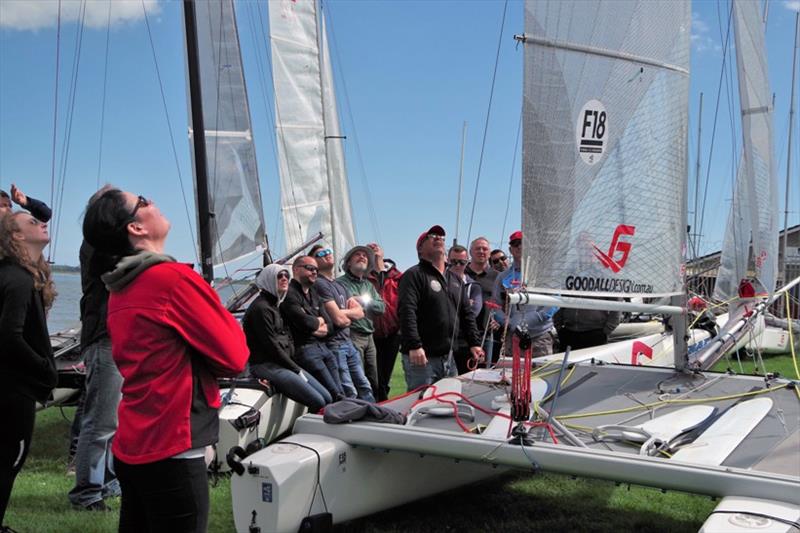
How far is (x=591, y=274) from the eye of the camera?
4.47 m

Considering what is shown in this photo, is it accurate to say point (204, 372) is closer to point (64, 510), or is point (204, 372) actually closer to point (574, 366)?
point (64, 510)

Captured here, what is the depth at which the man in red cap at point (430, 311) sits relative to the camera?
18.6 ft

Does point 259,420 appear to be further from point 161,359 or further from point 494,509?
point 161,359

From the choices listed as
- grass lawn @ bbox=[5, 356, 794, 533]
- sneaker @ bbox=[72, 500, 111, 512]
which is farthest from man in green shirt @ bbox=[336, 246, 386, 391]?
sneaker @ bbox=[72, 500, 111, 512]

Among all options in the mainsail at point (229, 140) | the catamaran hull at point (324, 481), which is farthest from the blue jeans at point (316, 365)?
the mainsail at point (229, 140)

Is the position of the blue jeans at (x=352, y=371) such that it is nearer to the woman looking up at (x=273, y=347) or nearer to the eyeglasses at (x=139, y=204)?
the woman looking up at (x=273, y=347)

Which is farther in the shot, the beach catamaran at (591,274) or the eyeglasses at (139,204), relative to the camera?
the beach catamaran at (591,274)

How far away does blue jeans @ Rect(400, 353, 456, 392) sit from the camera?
567 centimetres

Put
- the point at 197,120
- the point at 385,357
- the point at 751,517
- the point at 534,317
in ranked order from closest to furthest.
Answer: the point at 751,517 < the point at 534,317 < the point at 385,357 < the point at 197,120

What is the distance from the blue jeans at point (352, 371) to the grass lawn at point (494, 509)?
143 cm

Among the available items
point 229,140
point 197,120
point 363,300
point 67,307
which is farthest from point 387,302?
point 67,307

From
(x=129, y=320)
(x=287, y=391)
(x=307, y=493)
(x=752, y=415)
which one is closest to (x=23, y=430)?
(x=307, y=493)

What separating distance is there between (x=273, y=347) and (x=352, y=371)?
105 centimetres

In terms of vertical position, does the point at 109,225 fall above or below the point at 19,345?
above
